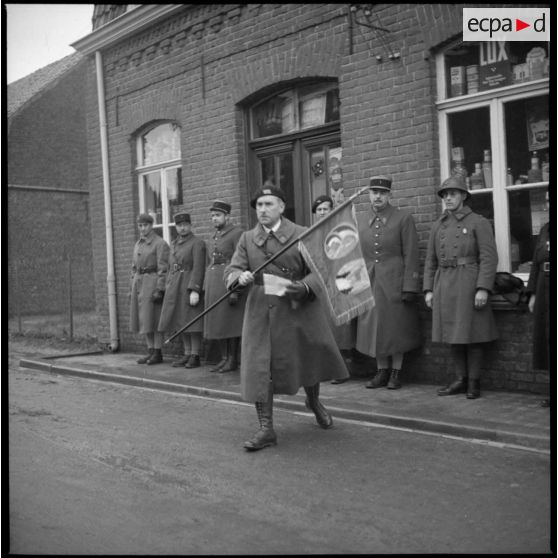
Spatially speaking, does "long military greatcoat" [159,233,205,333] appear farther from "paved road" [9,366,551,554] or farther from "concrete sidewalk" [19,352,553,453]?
"paved road" [9,366,551,554]

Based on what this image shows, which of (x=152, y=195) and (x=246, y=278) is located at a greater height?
(x=152, y=195)

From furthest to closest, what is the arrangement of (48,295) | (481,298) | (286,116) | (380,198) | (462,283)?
(48,295), (286,116), (380,198), (462,283), (481,298)

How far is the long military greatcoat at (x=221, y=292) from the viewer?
987 centimetres

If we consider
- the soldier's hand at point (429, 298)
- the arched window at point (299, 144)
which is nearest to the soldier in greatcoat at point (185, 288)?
the arched window at point (299, 144)

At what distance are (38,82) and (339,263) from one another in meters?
18.7

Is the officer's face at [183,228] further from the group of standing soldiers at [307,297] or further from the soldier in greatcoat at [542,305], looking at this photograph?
the soldier in greatcoat at [542,305]

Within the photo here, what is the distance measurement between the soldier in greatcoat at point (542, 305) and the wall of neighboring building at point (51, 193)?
50.5 ft

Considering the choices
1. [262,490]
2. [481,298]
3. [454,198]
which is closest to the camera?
[262,490]

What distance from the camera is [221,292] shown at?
10.0 meters

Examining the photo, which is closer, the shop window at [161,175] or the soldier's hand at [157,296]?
the soldier's hand at [157,296]

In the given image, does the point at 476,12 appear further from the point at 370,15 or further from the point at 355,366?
the point at 355,366

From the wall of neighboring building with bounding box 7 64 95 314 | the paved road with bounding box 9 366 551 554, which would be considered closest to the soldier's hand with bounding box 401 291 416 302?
the paved road with bounding box 9 366 551 554

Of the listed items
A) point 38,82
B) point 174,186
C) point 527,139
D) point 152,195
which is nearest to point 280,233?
point 527,139

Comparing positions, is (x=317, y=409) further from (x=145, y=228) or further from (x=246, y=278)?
(x=145, y=228)
